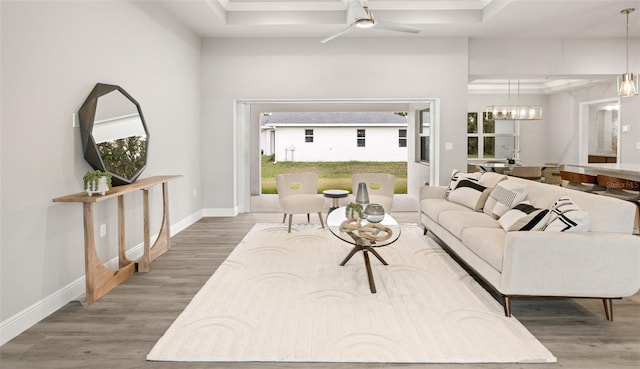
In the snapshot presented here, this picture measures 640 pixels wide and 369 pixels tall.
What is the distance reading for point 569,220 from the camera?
2893 millimetres

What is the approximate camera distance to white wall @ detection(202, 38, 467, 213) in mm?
6828

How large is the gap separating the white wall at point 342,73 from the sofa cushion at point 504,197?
2.57 metres

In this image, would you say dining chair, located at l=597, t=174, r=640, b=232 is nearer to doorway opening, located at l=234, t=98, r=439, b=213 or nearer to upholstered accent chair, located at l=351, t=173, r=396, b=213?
doorway opening, located at l=234, t=98, r=439, b=213

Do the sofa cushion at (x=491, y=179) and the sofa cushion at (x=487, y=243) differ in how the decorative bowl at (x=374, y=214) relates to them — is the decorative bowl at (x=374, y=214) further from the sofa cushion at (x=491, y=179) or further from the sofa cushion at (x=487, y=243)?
the sofa cushion at (x=491, y=179)

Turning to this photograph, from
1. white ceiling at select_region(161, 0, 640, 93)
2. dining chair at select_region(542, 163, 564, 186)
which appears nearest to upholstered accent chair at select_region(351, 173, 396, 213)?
white ceiling at select_region(161, 0, 640, 93)

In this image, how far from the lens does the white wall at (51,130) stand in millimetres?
2686

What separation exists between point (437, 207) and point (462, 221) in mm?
894

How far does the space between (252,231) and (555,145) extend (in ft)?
29.6

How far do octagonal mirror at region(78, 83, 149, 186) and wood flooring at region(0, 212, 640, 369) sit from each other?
3.23 ft

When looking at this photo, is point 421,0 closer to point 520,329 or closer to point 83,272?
point 520,329

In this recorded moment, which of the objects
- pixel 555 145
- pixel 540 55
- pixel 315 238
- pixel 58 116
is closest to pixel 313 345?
pixel 58 116

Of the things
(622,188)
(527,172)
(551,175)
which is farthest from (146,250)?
(551,175)

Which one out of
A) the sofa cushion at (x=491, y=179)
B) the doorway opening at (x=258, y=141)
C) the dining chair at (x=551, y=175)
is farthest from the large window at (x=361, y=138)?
the sofa cushion at (x=491, y=179)

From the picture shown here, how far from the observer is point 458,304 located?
124 inches
